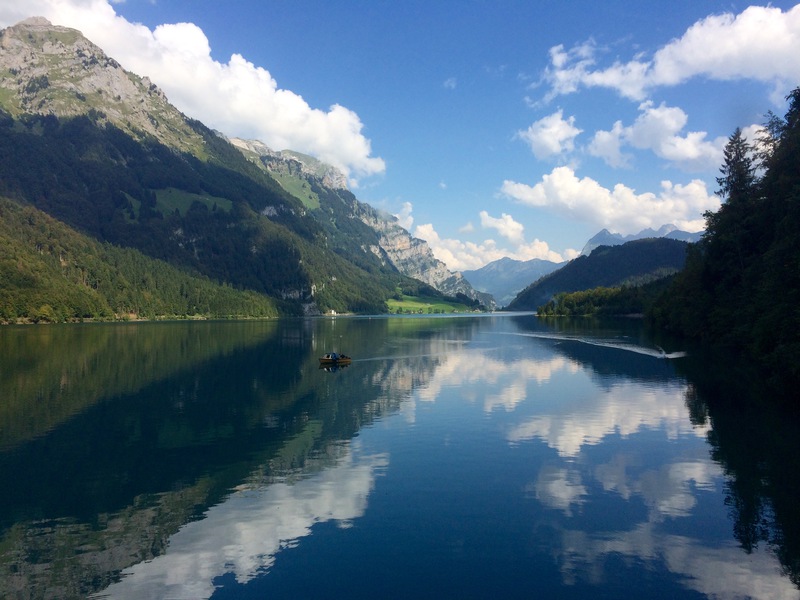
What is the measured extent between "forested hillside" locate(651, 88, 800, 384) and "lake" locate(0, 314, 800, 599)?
7.89 metres

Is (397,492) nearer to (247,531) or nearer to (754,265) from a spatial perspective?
(247,531)

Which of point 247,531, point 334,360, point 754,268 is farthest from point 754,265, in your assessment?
point 247,531

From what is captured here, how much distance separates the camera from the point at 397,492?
28.5m

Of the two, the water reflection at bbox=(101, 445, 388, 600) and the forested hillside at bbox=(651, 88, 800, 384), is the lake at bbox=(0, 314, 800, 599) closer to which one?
the water reflection at bbox=(101, 445, 388, 600)

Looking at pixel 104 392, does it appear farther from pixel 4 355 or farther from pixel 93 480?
pixel 4 355

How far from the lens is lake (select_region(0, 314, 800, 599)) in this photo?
1955 cm

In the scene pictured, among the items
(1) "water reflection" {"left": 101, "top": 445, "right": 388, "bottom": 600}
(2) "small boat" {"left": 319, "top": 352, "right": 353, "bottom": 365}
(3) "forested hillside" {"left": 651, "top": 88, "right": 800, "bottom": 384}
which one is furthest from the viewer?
(2) "small boat" {"left": 319, "top": 352, "right": 353, "bottom": 365}

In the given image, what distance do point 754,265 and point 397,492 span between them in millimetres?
72725

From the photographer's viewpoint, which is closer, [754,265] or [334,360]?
[754,265]

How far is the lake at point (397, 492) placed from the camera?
19.5m

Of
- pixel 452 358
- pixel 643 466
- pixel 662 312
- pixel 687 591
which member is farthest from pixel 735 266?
pixel 687 591

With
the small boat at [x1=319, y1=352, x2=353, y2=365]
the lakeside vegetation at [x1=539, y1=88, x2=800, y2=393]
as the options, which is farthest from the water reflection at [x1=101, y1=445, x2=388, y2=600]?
the small boat at [x1=319, y1=352, x2=353, y2=365]

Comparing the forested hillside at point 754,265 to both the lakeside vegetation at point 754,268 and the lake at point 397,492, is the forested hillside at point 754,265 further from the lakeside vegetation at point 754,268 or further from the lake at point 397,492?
the lake at point 397,492

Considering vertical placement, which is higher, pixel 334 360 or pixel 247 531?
pixel 334 360
